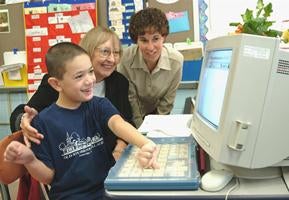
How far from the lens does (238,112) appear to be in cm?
80

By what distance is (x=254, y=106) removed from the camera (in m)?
0.79

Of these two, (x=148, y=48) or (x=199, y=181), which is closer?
(x=199, y=181)

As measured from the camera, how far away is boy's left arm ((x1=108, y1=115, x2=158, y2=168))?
92cm

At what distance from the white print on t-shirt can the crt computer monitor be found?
1.54 feet

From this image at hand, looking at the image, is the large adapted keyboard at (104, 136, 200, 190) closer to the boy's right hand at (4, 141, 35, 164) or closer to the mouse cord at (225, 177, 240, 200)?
the mouse cord at (225, 177, 240, 200)

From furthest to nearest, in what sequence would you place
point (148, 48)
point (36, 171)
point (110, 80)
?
point (148, 48) < point (110, 80) < point (36, 171)

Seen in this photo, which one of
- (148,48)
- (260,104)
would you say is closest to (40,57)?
(148,48)

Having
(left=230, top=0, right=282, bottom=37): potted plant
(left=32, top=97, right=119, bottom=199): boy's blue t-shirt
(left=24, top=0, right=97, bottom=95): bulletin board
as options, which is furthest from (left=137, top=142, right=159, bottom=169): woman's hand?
(left=24, top=0, right=97, bottom=95): bulletin board

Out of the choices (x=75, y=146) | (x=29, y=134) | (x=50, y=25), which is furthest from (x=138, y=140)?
(x=50, y=25)

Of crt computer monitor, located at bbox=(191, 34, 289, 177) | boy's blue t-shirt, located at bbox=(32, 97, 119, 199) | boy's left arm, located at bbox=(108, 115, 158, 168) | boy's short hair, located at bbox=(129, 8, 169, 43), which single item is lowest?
boy's blue t-shirt, located at bbox=(32, 97, 119, 199)

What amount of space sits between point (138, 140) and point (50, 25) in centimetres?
212

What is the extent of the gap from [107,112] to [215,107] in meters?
0.41

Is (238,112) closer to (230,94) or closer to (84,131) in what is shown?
(230,94)

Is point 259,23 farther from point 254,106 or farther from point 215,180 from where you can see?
point 215,180
